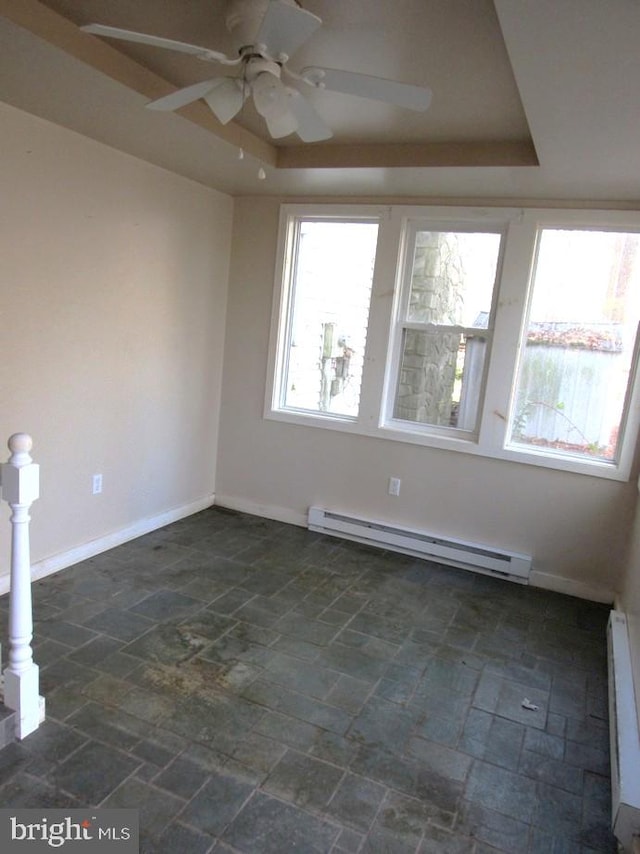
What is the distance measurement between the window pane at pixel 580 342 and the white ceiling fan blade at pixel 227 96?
2.26 meters

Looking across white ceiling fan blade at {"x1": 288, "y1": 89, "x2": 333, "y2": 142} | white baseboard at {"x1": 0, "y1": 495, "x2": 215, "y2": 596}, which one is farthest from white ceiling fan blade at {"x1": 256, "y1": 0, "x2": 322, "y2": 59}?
white baseboard at {"x1": 0, "y1": 495, "x2": 215, "y2": 596}

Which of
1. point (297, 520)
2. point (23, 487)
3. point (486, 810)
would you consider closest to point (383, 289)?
point (297, 520)

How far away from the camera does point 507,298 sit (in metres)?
3.62

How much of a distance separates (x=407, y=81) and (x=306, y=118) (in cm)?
53

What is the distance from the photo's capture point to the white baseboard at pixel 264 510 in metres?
4.38

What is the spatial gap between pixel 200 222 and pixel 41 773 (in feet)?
10.9

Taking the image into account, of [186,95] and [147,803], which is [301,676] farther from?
[186,95]

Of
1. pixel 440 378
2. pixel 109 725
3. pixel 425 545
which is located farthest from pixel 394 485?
pixel 109 725

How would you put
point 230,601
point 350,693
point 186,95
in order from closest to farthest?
point 186,95 → point 350,693 → point 230,601

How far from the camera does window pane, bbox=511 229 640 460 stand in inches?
135

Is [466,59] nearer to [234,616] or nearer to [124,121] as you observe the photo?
[124,121]

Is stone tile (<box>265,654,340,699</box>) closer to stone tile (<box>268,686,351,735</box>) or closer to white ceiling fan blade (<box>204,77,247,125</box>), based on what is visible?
stone tile (<box>268,686,351,735</box>)

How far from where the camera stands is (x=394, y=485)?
4066 mm
